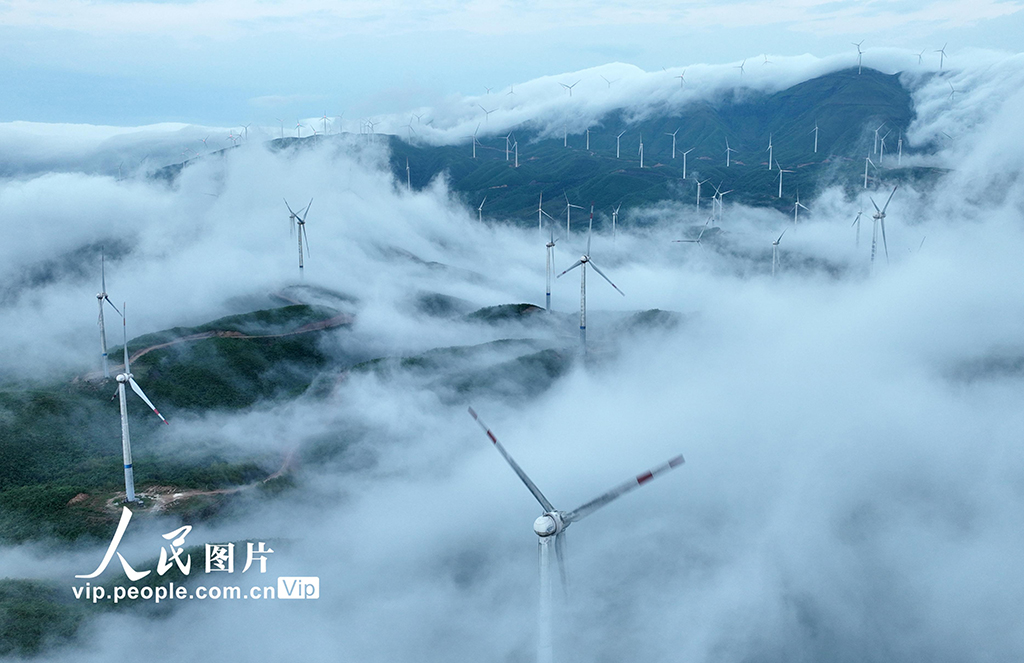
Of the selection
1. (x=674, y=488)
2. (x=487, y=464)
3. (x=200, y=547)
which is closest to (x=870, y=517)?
(x=674, y=488)

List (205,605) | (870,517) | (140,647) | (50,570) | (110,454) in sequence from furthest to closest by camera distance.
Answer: (870,517) → (110,454) → (50,570) → (205,605) → (140,647)

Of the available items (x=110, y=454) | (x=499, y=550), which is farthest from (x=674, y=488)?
(x=110, y=454)

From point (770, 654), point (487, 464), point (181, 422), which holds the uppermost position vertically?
point (181, 422)

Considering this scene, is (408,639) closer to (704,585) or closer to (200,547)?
(200,547)

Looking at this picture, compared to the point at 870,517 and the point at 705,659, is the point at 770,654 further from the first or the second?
the point at 870,517

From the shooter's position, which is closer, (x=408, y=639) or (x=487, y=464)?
(x=408, y=639)

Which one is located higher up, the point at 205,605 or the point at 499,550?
the point at 205,605

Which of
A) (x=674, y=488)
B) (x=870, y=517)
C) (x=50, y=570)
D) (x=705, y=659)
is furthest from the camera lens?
(x=674, y=488)
